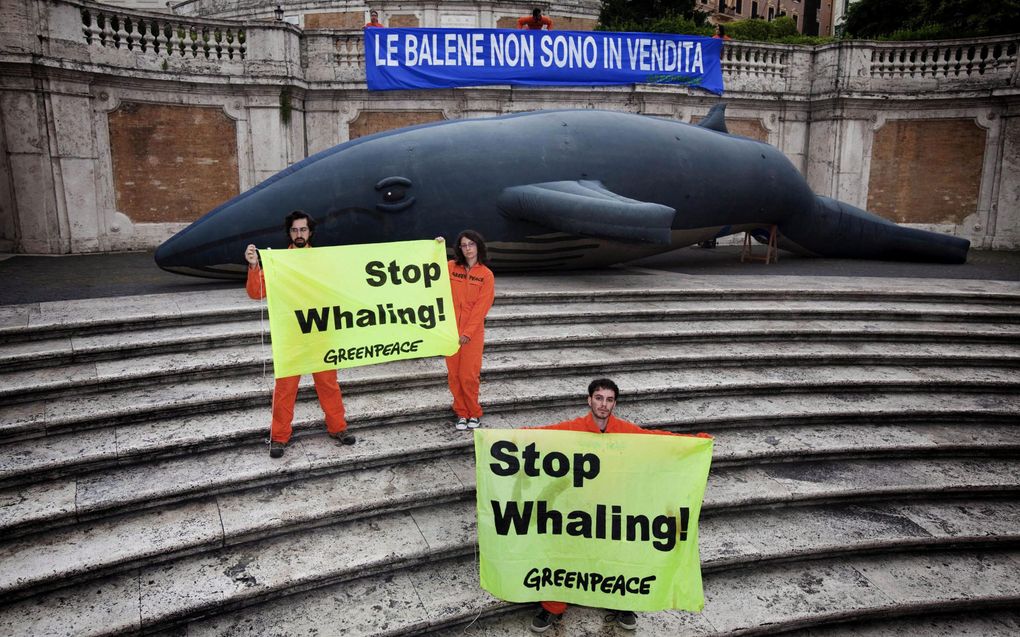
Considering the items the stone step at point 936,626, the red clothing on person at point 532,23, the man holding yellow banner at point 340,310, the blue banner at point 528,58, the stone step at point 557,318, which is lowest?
the stone step at point 936,626

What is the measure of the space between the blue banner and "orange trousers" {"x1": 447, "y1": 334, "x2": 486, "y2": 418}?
11196 mm

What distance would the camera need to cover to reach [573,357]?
7.13 m

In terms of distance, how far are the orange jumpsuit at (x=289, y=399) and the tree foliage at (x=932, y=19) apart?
22.3 meters

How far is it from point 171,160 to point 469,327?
1148 cm

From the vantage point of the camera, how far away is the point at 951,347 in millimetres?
7953

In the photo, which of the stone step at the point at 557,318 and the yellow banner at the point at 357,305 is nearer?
the yellow banner at the point at 357,305

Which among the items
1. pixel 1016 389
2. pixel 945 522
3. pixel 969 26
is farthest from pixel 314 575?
pixel 969 26

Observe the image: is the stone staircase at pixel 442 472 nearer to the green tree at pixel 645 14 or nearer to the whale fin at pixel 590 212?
the whale fin at pixel 590 212

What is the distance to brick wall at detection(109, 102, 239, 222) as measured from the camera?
45.5 feet

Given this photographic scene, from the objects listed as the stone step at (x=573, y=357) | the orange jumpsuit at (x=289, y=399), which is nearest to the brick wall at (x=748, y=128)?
the stone step at (x=573, y=357)

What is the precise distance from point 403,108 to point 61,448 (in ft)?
40.5

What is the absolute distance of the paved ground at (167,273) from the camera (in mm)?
8602

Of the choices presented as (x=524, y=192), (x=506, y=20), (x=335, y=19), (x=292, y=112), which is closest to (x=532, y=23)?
(x=292, y=112)

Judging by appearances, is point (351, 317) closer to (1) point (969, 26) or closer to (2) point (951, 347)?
(2) point (951, 347)
